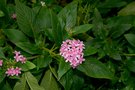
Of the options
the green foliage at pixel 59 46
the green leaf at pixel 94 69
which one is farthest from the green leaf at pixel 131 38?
the green leaf at pixel 94 69

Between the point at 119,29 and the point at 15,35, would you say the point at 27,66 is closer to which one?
the point at 15,35

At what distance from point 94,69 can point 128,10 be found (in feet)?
2.47

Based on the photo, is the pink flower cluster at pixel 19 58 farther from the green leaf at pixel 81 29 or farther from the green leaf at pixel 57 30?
the green leaf at pixel 81 29

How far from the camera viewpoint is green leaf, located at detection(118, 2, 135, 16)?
2326 millimetres

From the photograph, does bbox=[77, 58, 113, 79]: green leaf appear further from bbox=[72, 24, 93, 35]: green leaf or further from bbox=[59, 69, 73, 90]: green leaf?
bbox=[72, 24, 93, 35]: green leaf

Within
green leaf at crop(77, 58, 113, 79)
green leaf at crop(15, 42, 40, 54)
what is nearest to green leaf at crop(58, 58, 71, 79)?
green leaf at crop(77, 58, 113, 79)

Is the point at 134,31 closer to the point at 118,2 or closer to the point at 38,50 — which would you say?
the point at 118,2

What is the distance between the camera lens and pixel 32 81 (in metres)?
1.85

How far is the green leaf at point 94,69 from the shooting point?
1818mm

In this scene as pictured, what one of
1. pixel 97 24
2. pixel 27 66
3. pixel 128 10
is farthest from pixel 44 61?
pixel 128 10

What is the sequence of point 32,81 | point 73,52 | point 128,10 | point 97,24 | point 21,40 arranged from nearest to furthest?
point 73,52, point 32,81, point 21,40, point 97,24, point 128,10

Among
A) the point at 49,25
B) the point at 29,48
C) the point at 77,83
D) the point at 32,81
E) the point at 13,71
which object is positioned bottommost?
the point at 77,83

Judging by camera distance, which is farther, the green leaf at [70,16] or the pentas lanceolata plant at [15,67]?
the green leaf at [70,16]

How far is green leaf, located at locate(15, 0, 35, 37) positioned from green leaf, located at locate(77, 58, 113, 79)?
44 centimetres
